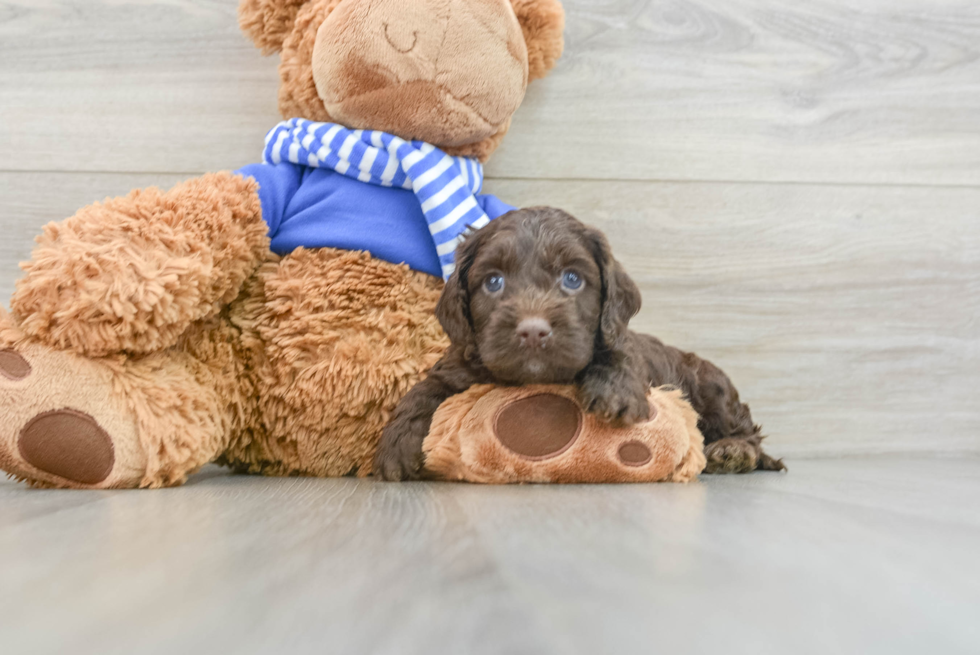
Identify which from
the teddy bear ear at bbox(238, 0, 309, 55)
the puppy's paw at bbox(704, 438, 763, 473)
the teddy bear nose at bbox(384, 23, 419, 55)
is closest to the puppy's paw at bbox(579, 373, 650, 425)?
the puppy's paw at bbox(704, 438, 763, 473)

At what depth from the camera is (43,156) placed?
5.88 feet

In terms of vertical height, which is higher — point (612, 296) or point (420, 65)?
point (420, 65)

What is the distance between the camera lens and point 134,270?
1161 mm

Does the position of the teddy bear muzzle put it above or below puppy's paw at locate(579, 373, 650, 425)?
above

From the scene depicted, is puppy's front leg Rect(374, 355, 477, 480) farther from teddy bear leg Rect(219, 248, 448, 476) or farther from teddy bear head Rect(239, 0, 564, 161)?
teddy bear head Rect(239, 0, 564, 161)

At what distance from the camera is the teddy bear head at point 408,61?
1.35 m

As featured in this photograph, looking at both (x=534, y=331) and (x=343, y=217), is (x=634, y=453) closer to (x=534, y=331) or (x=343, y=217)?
(x=534, y=331)

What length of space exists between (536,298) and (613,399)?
0.21 m

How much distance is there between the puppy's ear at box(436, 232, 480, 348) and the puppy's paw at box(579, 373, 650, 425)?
23 cm

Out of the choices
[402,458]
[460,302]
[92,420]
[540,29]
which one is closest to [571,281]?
[460,302]

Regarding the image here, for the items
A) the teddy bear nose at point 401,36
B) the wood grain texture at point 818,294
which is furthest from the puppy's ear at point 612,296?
the wood grain texture at point 818,294

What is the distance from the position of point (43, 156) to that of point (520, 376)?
4.70 ft

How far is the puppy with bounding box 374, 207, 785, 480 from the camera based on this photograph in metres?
1.13

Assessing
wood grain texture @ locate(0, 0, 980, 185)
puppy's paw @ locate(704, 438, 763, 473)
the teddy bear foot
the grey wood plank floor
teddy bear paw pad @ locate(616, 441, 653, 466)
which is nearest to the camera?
the grey wood plank floor
